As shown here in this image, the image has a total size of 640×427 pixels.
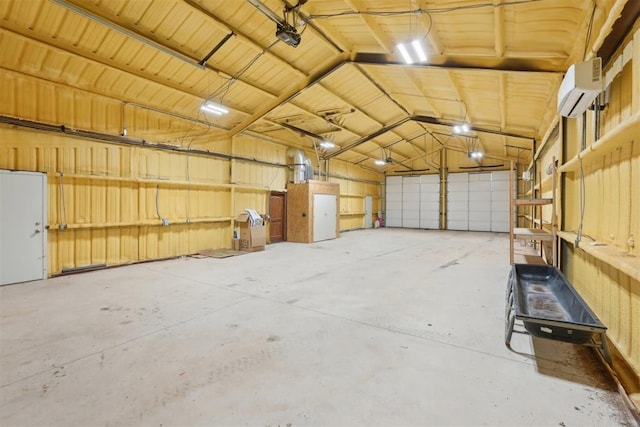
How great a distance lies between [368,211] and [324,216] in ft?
20.0

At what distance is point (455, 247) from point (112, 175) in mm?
9327

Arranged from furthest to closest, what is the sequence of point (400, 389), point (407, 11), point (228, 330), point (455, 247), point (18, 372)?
point (455, 247) < point (407, 11) < point (228, 330) < point (18, 372) < point (400, 389)

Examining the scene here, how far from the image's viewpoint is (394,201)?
17188mm

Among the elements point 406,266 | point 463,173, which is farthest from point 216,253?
point 463,173

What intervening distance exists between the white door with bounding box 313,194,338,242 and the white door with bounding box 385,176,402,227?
6825mm

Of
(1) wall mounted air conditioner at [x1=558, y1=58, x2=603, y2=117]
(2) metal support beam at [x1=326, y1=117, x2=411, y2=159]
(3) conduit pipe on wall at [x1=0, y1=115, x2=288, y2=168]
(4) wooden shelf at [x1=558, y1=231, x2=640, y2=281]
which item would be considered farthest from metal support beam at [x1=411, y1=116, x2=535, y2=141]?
(4) wooden shelf at [x1=558, y1=231, x2=640, y2=281]

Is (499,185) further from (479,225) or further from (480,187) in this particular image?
(479,225)

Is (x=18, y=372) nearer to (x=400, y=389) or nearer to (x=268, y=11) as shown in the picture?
(x=400, y=389)

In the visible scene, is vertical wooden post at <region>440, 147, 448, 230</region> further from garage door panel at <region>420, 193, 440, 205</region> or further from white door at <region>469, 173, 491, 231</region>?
white door at <region>469, 173, 491, 231</region>

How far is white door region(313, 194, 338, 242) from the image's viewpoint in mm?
10367

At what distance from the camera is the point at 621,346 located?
2.44 m

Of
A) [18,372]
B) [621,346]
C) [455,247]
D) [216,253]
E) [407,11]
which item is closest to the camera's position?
[18,372]

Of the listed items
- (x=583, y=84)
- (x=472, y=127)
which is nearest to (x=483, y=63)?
(x=583, y=84)

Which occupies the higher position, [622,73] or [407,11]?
[407,11]
